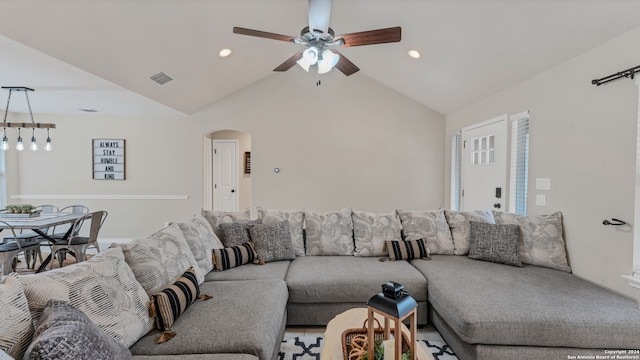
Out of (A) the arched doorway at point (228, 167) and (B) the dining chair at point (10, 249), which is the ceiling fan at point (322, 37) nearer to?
(B) the dining chair at point (10, 249)

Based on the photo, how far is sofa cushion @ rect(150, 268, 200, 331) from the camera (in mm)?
1682

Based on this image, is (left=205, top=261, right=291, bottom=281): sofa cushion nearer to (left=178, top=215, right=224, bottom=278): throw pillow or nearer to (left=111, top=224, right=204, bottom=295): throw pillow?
(left=178, top=215, right=224, bottom=278): throw pillow

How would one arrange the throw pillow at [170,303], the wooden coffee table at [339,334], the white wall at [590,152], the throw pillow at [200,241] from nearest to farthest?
the wooden coffee table at [339,334], the throw pillow at [170,303], the white wall at [590,152], the throw pillow at [200,241]

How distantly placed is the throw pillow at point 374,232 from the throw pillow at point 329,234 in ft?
0.26

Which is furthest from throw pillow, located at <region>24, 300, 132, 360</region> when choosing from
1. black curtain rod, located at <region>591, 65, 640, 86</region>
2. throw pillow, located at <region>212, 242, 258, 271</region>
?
black curtain rod, located at <region>591, 65, 640, 86</region>

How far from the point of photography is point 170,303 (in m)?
1.74

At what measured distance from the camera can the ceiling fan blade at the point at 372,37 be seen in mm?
2301

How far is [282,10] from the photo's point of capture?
10.6ft

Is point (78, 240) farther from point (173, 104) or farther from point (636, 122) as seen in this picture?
point (636, 122)

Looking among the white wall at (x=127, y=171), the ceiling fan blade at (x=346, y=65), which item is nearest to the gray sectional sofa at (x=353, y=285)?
the ceiling fan blade at (x=346, y=65)

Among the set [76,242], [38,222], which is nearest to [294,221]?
[76,242]

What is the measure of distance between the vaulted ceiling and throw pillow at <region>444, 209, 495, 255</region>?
1555mm

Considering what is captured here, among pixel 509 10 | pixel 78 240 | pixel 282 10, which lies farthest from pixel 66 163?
pixel 509 10

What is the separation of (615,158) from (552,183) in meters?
0.63
